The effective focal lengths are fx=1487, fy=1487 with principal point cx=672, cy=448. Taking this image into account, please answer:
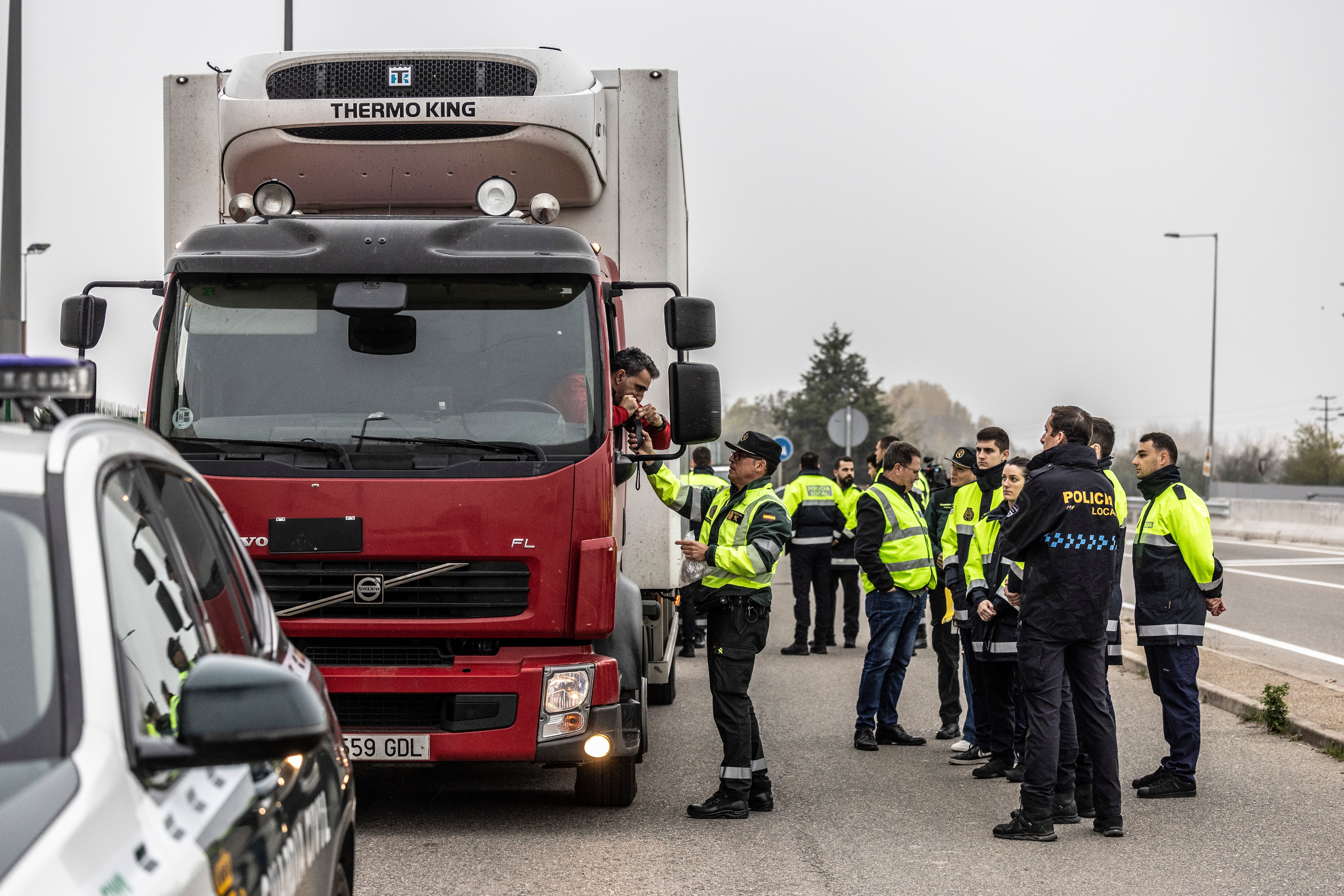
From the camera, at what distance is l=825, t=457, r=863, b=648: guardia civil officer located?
47.5ft

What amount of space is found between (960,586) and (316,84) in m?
4.53

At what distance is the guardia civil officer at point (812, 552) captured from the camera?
14102mm

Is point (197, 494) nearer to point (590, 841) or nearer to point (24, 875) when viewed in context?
point (24, 875)

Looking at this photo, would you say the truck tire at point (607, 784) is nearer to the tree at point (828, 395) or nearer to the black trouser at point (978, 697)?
the black trouser at point (978, 697)

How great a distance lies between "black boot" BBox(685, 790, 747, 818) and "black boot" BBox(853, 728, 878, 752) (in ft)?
6.53

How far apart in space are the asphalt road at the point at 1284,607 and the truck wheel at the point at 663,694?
447 centimetres

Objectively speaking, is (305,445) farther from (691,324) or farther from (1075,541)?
(1075,541)

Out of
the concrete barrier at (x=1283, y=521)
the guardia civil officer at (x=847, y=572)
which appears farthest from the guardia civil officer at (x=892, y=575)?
the concrete barrier at (x=1283, y=521)

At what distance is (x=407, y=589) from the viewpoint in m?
6.36

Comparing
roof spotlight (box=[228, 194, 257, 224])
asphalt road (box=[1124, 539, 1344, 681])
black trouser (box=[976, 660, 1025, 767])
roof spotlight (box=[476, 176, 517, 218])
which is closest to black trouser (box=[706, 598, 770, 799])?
black trouser (box=[976, 660, 1025, 767])

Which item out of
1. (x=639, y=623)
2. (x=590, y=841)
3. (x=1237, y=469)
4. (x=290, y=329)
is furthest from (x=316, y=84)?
(x=1237, y=469)

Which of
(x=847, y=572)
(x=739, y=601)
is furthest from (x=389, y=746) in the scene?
(x=847, y=572)

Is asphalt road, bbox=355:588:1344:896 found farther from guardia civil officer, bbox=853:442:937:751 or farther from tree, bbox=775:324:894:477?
tree, bbox=775:324:894:477

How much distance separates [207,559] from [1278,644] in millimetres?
13455
